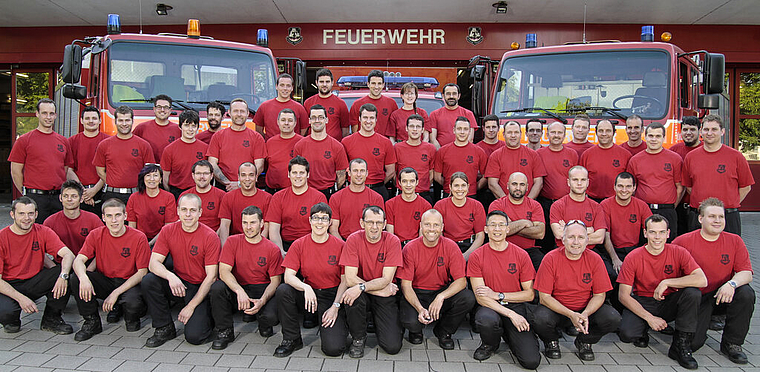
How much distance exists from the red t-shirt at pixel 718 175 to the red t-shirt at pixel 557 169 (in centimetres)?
107

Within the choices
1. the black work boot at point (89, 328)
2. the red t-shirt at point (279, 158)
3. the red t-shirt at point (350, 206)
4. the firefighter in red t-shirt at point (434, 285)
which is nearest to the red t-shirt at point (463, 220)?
the firefighter in red t-shirt at point (434, 285)

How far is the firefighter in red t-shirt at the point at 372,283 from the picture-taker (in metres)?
4.04

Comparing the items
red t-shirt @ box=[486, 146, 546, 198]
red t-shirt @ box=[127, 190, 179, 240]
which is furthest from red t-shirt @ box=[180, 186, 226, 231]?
red t-shirt @ box=[486, 146, 546, 198]

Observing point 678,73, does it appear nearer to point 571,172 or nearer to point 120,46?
point 571,172

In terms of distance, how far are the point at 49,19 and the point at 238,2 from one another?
164 inches

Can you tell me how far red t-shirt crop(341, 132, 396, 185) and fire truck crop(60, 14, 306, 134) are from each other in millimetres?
1412

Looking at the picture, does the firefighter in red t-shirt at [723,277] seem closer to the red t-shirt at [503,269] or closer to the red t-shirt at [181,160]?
the red t-shirt at [503,269]

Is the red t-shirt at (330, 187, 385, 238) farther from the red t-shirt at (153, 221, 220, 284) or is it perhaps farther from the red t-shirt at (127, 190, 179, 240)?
the red t-shirt at (127, 190, 179, 240)

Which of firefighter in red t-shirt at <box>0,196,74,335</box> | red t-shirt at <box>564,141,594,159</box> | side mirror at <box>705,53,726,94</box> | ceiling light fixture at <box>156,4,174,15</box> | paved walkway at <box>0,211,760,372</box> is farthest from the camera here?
ceiling light fixture at <box>156,4,174,15</box>

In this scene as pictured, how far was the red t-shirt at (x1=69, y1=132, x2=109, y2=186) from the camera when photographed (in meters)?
5.73

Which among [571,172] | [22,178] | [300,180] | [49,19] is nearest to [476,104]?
[571,172]

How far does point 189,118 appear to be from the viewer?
17.6 ft

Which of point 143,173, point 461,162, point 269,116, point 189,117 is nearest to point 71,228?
point 143,173

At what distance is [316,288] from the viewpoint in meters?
4.35
